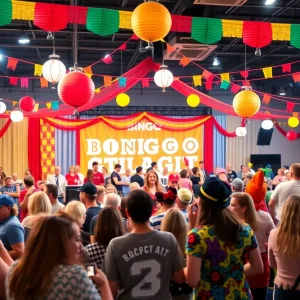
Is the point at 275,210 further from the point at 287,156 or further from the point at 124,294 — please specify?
the point at 287,156

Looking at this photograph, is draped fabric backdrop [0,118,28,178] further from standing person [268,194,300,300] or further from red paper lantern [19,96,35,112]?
standing person [268,194,300,300]

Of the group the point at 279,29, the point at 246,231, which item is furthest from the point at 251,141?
the point at 246,231

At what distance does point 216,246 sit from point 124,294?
502 millimetres

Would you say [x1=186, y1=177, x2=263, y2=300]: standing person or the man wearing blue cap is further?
the man wearing blue cap

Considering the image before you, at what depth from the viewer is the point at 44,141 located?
14.0 metres

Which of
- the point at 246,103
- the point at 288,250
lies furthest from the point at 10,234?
the point at 246,103

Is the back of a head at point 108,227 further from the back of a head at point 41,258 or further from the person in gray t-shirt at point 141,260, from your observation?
the back of a head at point 41,258

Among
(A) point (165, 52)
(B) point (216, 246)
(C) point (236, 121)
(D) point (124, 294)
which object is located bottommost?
(D) point (124, 294)

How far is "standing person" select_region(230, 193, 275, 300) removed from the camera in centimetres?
316

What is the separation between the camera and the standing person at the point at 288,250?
255cm

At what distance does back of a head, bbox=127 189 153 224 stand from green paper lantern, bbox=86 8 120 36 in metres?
3.94

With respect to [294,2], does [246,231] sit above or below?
below

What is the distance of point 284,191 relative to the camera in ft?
15.2

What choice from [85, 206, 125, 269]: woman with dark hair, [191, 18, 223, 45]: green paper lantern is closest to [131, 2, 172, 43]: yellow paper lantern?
[191, 18, 223, 45]: green paper lantern
